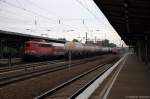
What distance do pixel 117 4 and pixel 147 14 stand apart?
493 cm

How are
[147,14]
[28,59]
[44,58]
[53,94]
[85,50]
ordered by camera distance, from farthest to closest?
[85,50], [44,58], [28,59], [147,14], [53,94]

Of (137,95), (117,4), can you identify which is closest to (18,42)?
(117,4)

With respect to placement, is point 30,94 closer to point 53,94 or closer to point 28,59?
Result: point 53,94

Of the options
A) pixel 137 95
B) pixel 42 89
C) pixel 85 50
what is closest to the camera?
pixel 137 95

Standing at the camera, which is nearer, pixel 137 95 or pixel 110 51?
pixel 137 95

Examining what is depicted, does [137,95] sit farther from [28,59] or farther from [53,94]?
[28,59]

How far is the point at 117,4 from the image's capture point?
23.4 metres

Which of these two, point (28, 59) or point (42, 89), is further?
point (28, 59)

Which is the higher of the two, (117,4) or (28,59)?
(117,4)

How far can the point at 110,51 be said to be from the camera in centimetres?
13075

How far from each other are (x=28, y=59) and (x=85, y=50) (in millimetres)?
28535

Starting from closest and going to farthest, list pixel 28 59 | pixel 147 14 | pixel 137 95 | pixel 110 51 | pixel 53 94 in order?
1. pixel 137 95
2. pixel 53 94
3. pixel 147 14
4. pixel 28 59
5. pixel 110 51

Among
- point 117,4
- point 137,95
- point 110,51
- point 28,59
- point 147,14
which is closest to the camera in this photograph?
point 137,95

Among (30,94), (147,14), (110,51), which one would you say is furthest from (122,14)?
(110,51)
